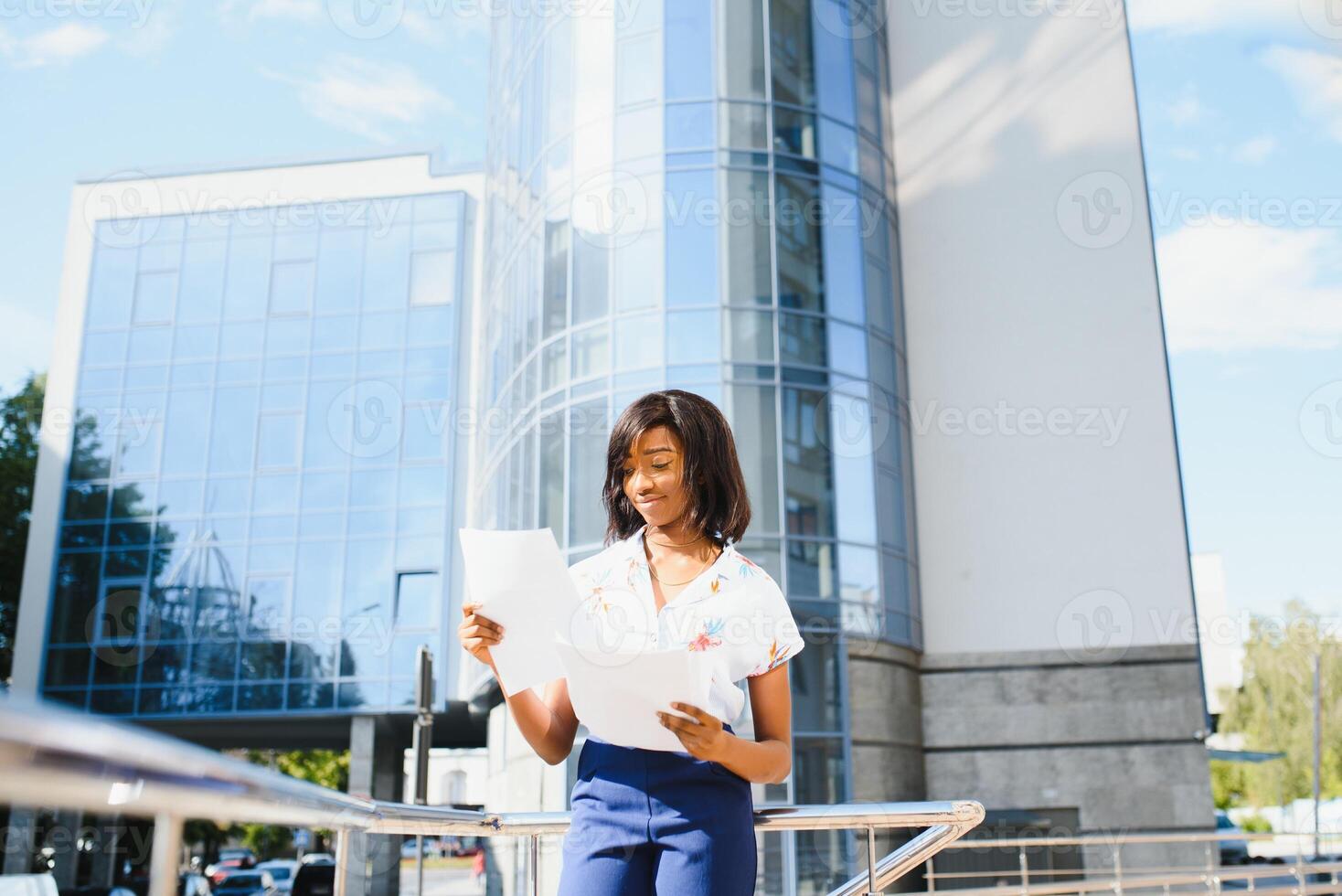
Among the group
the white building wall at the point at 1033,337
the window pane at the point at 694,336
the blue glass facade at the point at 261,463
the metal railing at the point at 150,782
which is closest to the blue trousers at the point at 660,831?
the metal railing at the point at 150,782

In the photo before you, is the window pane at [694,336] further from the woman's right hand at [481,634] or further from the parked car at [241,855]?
the parked car at [241,855]

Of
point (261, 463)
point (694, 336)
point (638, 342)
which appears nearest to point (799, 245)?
point (694, 336)

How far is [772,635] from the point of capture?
89.4 inches

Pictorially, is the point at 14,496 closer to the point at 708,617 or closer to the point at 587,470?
the point at 587,470

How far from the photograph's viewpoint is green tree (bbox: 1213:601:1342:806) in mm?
37375

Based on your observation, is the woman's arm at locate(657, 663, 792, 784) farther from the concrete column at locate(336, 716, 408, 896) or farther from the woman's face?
the concrete column at locate(336, 716, 408, 896)

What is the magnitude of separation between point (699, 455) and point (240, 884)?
82.2 feet

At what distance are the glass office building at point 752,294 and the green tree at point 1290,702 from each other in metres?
28.5

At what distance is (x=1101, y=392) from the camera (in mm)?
15734

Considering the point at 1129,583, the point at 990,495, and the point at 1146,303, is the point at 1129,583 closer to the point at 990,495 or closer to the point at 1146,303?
the point at 990,495

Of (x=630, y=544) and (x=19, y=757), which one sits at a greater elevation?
(x=630, y=544)

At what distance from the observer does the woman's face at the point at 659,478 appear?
94.1 inches

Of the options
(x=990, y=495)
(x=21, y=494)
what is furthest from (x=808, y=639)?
(x=21, y=494)

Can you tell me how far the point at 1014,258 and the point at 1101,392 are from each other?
2254mm
